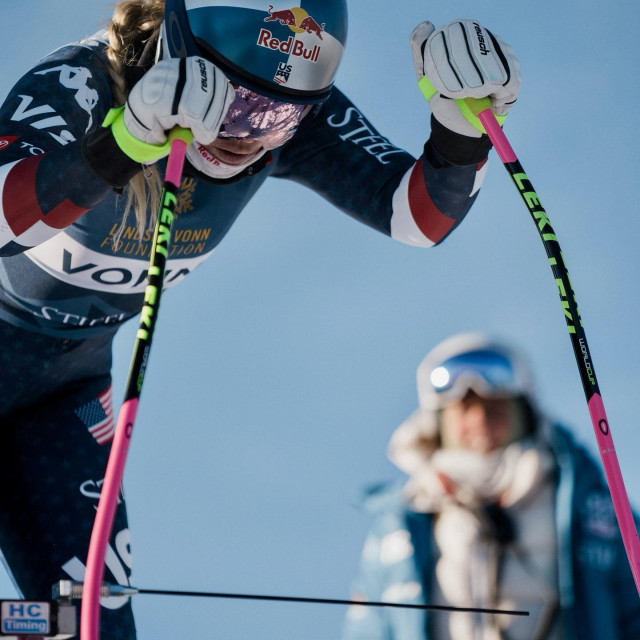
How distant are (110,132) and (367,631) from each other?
68.9 inches

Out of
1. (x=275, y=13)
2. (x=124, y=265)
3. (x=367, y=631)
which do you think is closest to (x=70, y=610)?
(x=367, y=631)

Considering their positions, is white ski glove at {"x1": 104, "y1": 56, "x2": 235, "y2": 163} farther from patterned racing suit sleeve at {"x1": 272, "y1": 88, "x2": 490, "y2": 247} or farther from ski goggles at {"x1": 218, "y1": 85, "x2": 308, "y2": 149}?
patterned racing suit sleeve at {"x1": 272, "y1": 88, "x2": 490, "y2": 247}

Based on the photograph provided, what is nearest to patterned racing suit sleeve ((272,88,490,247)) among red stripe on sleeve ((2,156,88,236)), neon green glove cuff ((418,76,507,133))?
neon green glove cuff ((418,76,507,133))

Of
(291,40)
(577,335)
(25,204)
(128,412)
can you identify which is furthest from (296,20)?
(128,412)

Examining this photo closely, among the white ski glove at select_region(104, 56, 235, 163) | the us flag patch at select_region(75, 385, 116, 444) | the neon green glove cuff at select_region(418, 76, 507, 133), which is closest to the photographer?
the white ski glove at select_region(104, 56, 235, 163)

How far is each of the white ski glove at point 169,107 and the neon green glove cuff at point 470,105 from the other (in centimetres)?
68

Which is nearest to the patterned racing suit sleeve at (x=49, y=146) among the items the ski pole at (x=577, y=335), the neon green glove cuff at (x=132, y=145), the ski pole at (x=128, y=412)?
the neon green glove cuff at (x=132, y=145)

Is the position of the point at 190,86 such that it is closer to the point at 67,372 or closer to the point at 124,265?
the point at 124,265

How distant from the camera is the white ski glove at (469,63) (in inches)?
141

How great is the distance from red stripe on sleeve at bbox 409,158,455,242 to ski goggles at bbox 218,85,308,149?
20.6 inches

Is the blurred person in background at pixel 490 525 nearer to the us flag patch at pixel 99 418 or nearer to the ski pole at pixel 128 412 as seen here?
the us flag patch at pixel 99 418

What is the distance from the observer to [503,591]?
12.1 feet

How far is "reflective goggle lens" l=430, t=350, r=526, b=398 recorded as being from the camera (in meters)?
4.01

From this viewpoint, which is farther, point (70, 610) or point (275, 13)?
point (275, 13)
